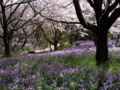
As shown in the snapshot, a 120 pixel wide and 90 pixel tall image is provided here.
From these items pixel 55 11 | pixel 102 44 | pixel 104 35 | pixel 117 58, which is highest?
pixel 55 11

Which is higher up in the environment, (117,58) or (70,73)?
(70,73)

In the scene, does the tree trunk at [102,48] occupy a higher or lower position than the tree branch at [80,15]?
lower

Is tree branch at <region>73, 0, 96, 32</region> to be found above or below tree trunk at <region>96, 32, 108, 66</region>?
above

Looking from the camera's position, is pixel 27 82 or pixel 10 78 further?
pixel 10 78

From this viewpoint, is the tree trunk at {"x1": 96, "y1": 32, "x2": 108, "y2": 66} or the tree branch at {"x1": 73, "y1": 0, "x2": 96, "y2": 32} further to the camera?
the tree trunk at {"x1": 96, "y1": 32, "x2": 108, "y2": 66}

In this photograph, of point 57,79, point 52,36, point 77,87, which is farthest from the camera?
point 52,36

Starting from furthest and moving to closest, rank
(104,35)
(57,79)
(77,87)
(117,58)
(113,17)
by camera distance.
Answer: (117,58) → (104,35) → (113,17) → (57,79) → (77,87)

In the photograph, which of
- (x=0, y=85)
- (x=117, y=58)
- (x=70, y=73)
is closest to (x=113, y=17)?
(x=117, y=58)

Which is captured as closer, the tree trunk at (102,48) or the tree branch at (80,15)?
the tree branch at (80,15)

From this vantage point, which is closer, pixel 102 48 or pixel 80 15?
pixel 80 15

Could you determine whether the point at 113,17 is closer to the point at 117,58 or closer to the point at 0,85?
the point at 117,58

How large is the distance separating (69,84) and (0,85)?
1483mm

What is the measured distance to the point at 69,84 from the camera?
3.06 m

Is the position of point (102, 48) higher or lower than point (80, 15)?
lower
